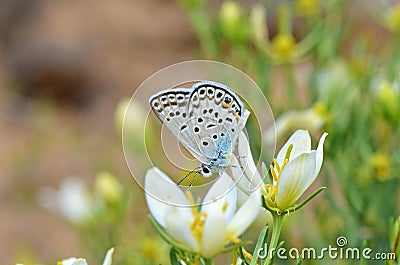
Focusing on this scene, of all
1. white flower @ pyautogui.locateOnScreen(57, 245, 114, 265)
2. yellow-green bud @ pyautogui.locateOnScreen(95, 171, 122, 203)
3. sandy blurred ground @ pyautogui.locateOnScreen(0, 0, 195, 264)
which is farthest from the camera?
sandy blurred ground @ pyautogui.locateOnScreen(0, 0, 195, 264)

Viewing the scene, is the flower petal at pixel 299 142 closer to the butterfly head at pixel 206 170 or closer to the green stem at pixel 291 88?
the butterfly head at pixel 206 170

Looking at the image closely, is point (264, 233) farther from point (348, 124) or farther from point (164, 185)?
point (348, 124)

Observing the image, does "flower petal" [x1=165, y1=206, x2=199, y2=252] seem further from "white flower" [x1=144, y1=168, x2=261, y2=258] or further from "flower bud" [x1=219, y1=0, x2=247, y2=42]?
"flower bud" [x1=219, y1=0, x2=247, y2=42]

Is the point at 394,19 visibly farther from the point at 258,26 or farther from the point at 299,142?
the point at 299,142

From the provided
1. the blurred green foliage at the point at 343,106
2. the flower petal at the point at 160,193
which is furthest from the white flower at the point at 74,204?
the flower petal at the point at 160,193

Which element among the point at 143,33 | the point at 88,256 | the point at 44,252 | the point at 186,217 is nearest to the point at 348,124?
the point at 186,217

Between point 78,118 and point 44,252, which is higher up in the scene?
point 78,118

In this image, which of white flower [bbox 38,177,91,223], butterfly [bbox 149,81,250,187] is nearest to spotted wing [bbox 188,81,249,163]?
butterfly [bbox 149,81,250,187]
